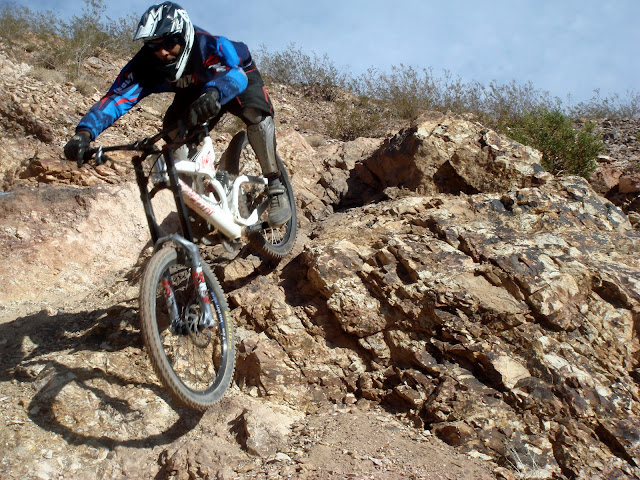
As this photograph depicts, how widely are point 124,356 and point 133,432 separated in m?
0.72

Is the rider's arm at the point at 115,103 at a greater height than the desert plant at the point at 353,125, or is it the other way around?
the desert plant at the point at 353,125

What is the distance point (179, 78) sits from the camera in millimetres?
3438

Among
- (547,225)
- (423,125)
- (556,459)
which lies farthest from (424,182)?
(556,459)

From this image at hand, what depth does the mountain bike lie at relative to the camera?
2721 millimetres

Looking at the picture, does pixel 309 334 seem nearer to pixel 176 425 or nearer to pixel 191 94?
pixel 176 425

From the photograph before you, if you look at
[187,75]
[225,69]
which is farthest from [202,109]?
[187,75]

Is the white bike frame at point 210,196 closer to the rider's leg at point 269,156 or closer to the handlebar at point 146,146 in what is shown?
the handlebar at point 146,146

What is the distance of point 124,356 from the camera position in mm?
3637

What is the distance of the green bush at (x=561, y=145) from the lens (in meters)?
7.16

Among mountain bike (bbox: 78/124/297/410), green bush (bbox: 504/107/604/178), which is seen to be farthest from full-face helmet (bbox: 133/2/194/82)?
green bush (bbox: 504/107/604/178)

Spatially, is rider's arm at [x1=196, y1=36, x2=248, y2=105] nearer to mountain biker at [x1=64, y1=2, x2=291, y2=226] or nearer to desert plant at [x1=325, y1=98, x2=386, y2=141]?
mountain biker at [x1=64, y1=2, x2=291, y2=226]

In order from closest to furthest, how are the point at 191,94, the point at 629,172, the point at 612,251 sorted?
the point at 191,94
the point at 612,251
the point at 629,172

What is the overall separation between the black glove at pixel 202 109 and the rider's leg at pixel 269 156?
0.93 metres

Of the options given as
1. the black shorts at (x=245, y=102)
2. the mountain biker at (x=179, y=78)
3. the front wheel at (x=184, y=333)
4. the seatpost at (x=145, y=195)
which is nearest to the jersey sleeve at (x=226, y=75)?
the mountain biker at (x=179, y=78)
